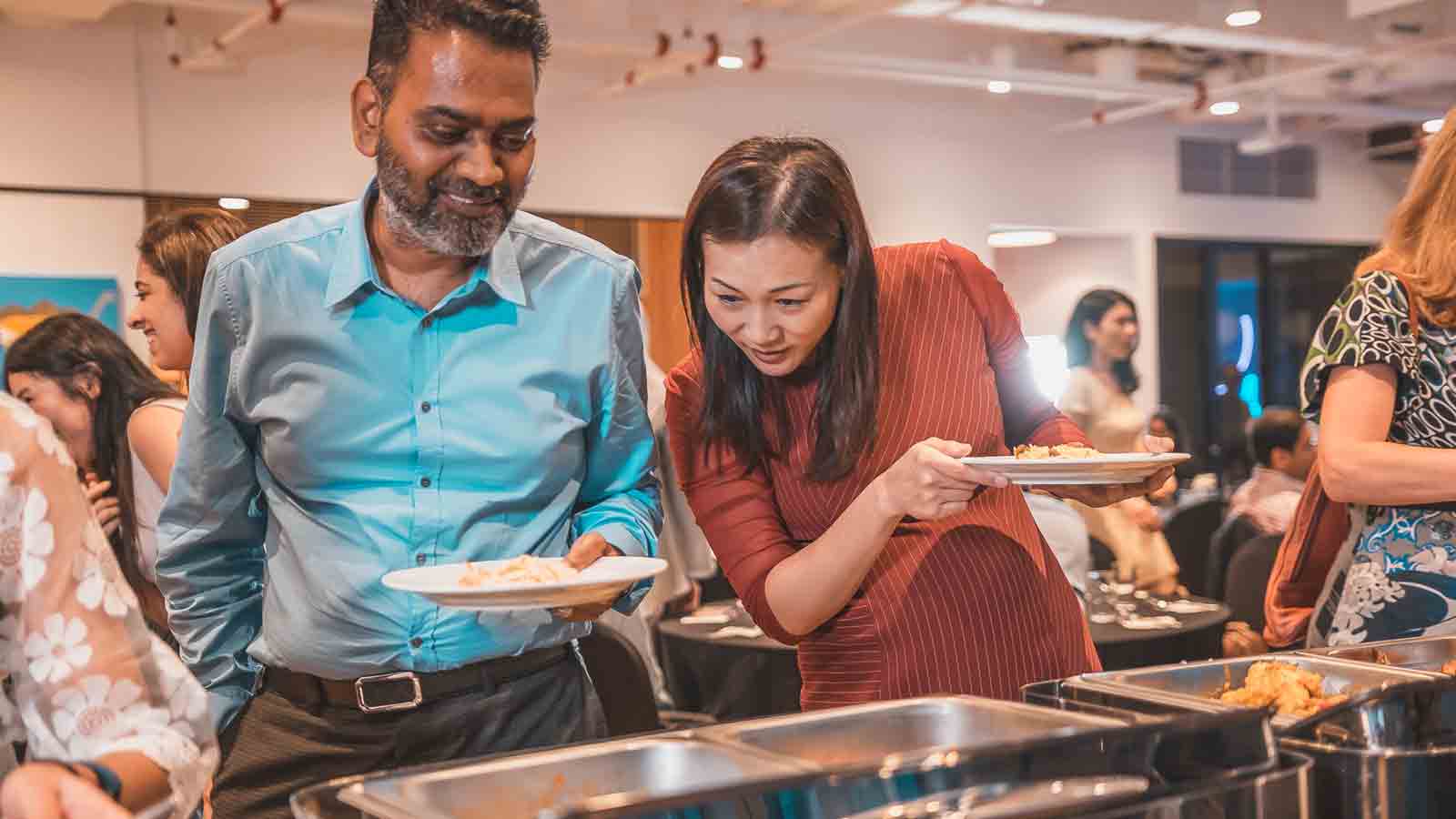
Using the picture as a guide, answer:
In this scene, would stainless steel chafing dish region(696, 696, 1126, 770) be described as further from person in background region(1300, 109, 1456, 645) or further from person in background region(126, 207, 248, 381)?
person in background region(126, 207, 248, 381)

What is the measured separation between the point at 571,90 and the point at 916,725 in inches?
259

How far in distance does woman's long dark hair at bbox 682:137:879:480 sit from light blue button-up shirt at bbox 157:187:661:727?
0.13 metres

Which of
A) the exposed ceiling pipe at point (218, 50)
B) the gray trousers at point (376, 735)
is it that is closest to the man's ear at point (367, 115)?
the gray trousers at point (376, 735)

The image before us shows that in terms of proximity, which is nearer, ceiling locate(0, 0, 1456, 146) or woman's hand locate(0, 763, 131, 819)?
woman's hand locate(0, 763, 131, 819)

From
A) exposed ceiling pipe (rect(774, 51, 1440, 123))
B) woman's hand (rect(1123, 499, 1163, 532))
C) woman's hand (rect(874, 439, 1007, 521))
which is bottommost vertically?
woman's hand (rect(1123, 499, 1163, 532))

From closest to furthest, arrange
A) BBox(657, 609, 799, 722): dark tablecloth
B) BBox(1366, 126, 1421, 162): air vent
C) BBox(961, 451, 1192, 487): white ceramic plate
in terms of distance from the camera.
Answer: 1. BBox(961, 451, 1192, 487): white ceramic plate
2. BBox(657, 609, 799, 722): dark tablecloth
3. BBox(1366, 126, 1421, 162): air vent

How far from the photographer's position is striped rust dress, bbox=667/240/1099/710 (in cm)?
177

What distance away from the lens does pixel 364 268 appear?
170 centimetres

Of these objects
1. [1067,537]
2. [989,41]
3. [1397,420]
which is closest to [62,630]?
[1397,420]

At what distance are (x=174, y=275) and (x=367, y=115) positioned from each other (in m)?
1.47

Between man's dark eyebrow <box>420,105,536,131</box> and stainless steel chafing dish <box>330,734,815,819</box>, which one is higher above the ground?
man's dark eyebrow <box>420,105,536,131</box>

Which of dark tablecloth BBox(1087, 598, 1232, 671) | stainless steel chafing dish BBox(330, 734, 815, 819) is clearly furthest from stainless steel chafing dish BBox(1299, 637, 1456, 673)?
dark tablecloth BBox(1087, 598, 1232, 671)

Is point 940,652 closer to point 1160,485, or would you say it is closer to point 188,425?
point 1160,485

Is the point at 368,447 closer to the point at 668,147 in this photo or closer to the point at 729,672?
the point at 729,672
